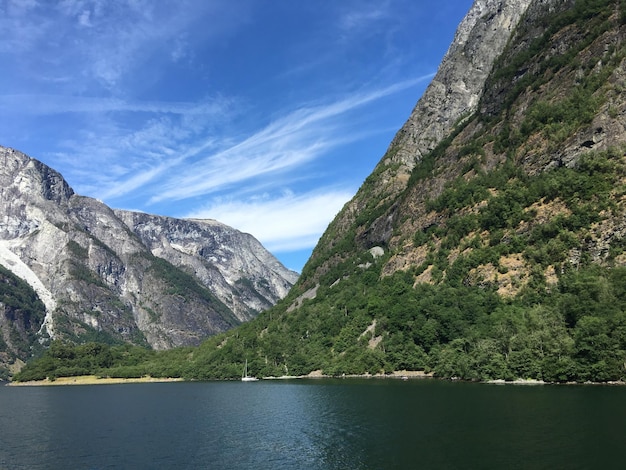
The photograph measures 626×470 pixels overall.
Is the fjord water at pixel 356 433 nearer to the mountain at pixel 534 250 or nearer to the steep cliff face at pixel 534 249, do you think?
the steep cliff face at pixel 534 249

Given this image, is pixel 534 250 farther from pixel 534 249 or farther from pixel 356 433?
pixel 356 433

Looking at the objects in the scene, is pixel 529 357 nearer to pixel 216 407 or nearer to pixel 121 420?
pixel 216 407

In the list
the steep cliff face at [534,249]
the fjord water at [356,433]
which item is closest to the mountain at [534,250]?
the steep cliff face at [534,249]

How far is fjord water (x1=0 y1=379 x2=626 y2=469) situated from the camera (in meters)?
47.7

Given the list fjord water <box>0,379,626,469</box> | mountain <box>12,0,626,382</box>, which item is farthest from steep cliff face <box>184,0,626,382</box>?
fjord water <box>0,379,626,469</box>

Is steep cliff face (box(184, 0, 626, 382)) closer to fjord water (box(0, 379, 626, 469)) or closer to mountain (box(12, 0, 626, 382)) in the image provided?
mountain (box(12, 0, 626, 382))

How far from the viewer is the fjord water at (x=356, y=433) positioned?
47656 mm

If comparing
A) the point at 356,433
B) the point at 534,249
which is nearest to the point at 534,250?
the point at 534,249

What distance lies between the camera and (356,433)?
62781 millimetres

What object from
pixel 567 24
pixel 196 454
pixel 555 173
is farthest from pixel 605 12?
pixel 196 454

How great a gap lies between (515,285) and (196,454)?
A: 11356 centimetres

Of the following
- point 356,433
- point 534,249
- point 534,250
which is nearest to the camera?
point 356,433

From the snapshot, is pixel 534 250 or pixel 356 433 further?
pixel 534 250

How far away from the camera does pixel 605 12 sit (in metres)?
164
